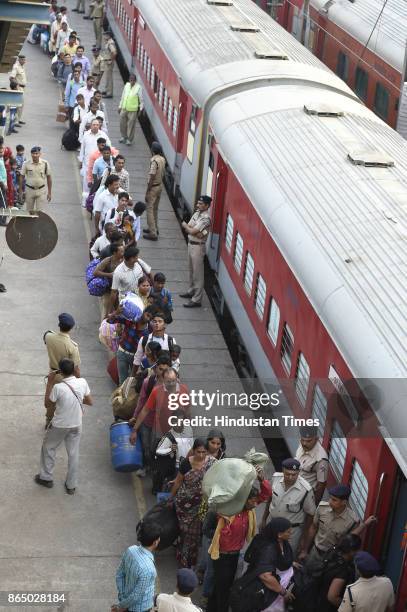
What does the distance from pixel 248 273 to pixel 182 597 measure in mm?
7141

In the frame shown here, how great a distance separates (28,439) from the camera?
1434 cm

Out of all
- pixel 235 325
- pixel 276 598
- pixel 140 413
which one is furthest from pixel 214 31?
pixel 276 598

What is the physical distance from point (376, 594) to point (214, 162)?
9.71 meters

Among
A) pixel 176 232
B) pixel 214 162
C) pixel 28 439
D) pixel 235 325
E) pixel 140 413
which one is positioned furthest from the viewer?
pixel 176 232

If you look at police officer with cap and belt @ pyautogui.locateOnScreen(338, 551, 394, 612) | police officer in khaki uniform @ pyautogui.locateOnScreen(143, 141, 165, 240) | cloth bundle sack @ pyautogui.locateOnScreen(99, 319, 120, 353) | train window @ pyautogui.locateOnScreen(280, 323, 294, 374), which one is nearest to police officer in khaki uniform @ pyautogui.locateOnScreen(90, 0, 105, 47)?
police officer in khaki uniform @ pyautogui.locateOnScreen(143, 141, 165, 240)

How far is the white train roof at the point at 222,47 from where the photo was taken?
19.4 metres

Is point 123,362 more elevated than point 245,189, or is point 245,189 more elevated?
point 245,189

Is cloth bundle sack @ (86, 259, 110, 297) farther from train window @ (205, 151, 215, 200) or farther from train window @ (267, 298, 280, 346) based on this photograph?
train window @ (205, 151, 215, 200)

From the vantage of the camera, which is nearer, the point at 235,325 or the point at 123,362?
the point at 123,362

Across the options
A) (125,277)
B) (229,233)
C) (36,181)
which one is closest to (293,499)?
(125,277)

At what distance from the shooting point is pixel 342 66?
985 inches

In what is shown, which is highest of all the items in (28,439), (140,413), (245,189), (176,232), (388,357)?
(388,357)

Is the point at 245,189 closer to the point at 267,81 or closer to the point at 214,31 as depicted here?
the point at 267,81

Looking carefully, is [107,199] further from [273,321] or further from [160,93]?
[160,93]
